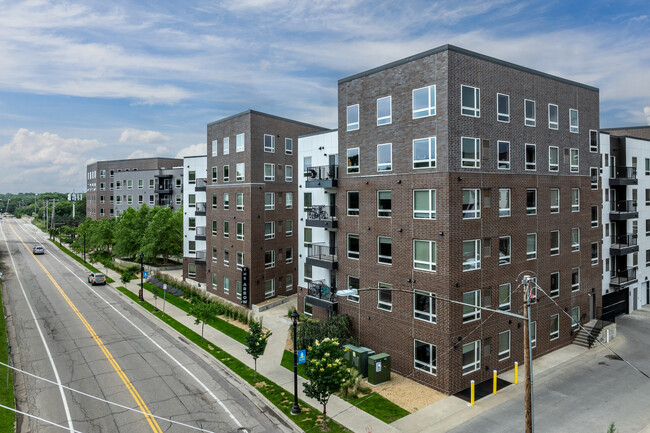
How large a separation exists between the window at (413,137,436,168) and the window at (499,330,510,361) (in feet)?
32.3

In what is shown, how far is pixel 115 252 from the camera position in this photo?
57.4m

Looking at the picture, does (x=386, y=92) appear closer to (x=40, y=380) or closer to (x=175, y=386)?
(x=175, y=386)

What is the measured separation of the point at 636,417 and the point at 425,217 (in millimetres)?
11879

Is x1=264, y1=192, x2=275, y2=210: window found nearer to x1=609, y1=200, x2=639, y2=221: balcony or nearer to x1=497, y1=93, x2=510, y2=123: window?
x1=497, y1=93, x2=510, y2=123: window

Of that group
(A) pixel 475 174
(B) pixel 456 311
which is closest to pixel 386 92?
(A) pixel 475 174

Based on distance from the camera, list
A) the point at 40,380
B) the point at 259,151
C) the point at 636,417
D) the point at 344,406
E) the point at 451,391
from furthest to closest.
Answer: the point at 259,151, the point at 40,380, the point at 451,391, the point at 344,406, the point at 636,417

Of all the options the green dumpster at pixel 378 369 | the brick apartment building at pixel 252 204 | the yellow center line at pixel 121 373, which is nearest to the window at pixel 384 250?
the green dumpster at pixel 378 369

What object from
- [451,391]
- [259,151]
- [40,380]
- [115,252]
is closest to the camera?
[451,391]

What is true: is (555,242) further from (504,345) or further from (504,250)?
(504,345)

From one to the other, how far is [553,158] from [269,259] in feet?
77.4

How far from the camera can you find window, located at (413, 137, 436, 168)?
2012 centimetres

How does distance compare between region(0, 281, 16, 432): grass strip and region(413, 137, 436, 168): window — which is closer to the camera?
region(0, 281, 16, 432): grass strip

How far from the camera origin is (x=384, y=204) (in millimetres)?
22609

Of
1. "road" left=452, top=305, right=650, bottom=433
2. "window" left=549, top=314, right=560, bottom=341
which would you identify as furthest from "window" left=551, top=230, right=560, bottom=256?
"road" left=452, top=305, right=650, bottom=433
